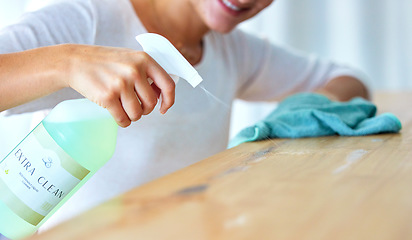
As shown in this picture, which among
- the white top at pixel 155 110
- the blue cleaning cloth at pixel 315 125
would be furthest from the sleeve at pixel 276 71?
the blue cleaning cloth at pixel 315 125

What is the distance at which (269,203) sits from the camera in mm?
341

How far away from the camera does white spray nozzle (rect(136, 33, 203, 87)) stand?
485mm

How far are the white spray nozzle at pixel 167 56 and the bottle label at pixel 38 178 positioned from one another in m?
0.13

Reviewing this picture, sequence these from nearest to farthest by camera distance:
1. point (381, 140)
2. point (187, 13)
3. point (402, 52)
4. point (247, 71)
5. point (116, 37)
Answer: point (381, 140)
point (116, 37)
point (187, 13)
point (247, 71)
point (402, 52)

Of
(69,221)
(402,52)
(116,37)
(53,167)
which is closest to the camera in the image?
(69,221)

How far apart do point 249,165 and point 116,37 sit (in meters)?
0.44

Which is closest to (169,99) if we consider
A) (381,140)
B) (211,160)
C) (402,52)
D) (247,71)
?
(211,160)

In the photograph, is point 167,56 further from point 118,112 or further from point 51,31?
point 51,31

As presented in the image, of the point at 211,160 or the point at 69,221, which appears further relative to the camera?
the point at 211,160

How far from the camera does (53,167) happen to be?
1.44 feet

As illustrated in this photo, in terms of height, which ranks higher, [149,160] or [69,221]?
[69,221]

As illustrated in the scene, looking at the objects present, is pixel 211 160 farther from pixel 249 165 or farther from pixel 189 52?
pixel 189 52

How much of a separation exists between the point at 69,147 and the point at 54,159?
0.11ft

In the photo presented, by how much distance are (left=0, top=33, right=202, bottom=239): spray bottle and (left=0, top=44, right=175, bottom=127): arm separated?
0.07 ft
